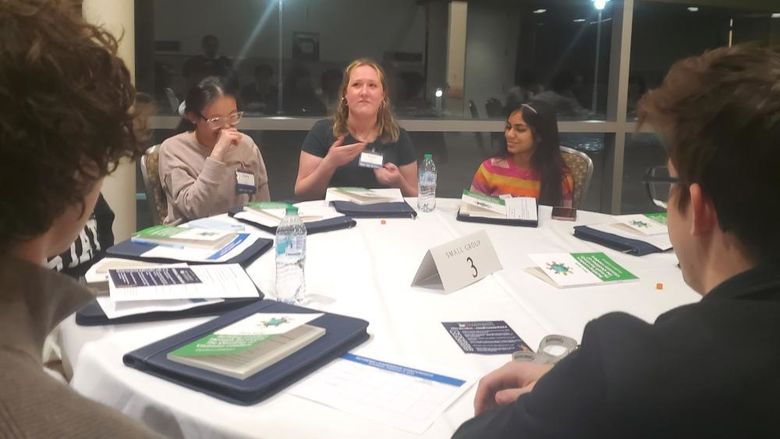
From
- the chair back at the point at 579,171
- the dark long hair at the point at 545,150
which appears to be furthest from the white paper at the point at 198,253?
the chair back at the point at 579,171

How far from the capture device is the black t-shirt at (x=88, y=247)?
2.11 meters

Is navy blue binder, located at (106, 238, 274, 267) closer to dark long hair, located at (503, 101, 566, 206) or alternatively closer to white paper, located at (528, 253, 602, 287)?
white paper, located at (528, 253, 602, 287)

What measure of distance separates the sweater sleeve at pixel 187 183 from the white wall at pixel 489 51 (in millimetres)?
2662

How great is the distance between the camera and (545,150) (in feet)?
11.4

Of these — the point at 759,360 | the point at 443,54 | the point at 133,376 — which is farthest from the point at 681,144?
the point at 443,54

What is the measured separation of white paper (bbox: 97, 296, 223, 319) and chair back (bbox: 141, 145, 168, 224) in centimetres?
165

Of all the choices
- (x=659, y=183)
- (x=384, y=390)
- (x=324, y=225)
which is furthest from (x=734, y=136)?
(x=324, y=225)

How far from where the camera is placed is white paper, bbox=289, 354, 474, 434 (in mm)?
1129

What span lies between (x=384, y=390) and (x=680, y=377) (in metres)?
0.60

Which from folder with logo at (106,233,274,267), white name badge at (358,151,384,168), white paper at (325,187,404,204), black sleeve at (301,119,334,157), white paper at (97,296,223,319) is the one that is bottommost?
white paper at (97,296,223,319)

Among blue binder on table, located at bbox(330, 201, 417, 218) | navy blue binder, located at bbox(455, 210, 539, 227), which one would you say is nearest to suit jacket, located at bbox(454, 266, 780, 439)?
navy blue binder, located at bbox(455, 210, 539, 227)

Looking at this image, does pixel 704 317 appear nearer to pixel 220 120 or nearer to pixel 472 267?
pixel 472 267

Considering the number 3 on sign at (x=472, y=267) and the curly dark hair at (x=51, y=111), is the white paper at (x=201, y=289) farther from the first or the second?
the curly dark hair at (x=51, y=111)

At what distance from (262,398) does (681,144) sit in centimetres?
78
